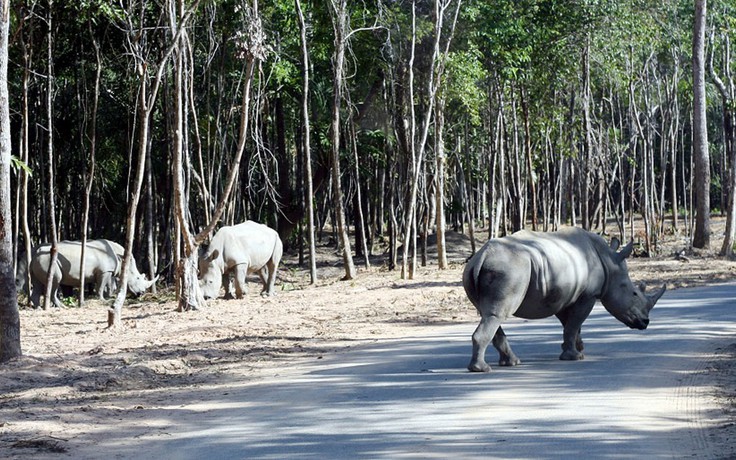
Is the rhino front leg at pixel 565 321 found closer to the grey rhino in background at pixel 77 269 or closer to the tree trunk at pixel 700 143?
the grey rhino in background at pixel 77 269

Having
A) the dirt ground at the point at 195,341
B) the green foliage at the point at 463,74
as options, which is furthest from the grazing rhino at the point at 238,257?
the green foliage at the point at 463,74

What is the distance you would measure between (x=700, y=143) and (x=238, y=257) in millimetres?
15380

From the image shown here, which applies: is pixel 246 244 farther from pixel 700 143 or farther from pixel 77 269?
pixel 700 143

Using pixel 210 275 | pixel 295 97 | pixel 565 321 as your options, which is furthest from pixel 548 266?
pixel 295 97

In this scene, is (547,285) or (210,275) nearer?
A: (547,285)

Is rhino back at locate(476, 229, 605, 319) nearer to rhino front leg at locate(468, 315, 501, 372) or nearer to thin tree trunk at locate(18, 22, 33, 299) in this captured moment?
rhino front leg at locate(468, 315, 501, 372)

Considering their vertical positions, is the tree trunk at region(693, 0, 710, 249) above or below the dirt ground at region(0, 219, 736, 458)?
above

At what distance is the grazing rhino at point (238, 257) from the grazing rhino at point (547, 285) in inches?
492

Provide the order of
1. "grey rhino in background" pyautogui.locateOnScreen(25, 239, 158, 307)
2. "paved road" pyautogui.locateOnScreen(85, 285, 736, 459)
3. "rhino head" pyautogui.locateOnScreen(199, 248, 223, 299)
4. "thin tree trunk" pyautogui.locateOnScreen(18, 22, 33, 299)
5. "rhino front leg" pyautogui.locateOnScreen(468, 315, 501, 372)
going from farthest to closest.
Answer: "grey rhino in background" pyautogui.locateOnScreen(25, 239, 158, 307) → "rhino head" pyautogui.locateOnScreen(199, 248, 223, 299) → "thin tree trunk" pyautogui.locateOnScreen(18, 22, 33, 299) → "rhino front leg" pyautogui.locateOnScreen(468, 315, 501, 372) → "paved road" pyautogui.locateOnScreen(85, 285, 736, 459)

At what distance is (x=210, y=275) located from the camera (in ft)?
81.4

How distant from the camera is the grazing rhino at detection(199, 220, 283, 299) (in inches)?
977

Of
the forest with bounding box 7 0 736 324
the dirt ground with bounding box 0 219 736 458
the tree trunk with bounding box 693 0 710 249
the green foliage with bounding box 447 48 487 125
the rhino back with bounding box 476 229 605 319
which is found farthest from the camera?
the tree trunk with bounding box 693 0 710 249

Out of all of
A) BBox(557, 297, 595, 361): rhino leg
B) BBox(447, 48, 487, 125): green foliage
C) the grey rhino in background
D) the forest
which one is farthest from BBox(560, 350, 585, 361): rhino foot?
BBox(447, 48, 487, 125): green foliage

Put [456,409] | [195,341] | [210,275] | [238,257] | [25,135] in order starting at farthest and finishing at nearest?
[238,257] → [210,275] → [25,135] → [195,341] → [456,409]
